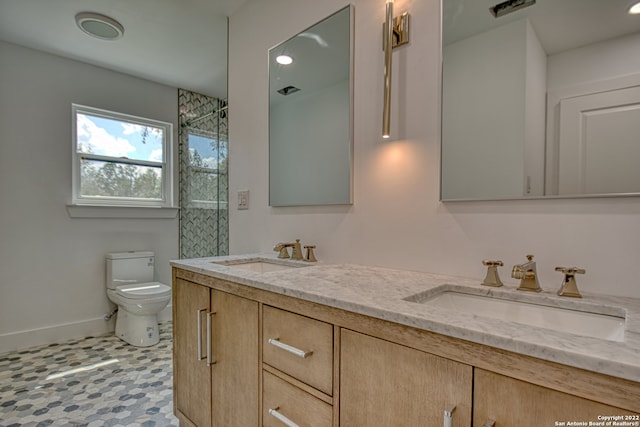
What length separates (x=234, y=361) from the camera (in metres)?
1.21

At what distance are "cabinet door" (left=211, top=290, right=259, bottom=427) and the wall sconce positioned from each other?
34.2 inches

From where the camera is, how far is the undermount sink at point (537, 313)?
0.77 m

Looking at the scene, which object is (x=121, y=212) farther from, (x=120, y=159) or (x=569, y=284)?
(x=569, y=284)

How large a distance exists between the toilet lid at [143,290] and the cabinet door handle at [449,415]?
2624mm

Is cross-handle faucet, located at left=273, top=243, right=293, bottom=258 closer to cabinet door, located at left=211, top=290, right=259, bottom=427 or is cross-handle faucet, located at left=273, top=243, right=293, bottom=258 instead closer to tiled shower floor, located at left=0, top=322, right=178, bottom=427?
cabinet door, located at left=211, top=290, right=259, bottom=427

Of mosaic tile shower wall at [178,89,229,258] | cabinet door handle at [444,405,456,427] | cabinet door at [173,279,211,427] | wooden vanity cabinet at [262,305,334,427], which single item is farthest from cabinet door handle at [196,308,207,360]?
mosaic tile shower wall at [178,89,229,258]

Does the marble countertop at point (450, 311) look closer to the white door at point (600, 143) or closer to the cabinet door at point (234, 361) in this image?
the cabinet door at point (234, 361)

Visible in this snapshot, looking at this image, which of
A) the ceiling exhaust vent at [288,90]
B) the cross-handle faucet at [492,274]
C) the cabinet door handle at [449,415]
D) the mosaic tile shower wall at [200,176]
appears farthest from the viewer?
the mosaic tile shower wall at [200,176]

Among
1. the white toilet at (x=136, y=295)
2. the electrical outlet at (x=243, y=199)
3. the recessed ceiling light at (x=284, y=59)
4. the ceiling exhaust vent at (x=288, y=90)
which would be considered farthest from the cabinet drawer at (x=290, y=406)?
the white toilet at (x=136, y=295)

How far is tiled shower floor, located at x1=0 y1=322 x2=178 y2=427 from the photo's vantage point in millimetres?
1723

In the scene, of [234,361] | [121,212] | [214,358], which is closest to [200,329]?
[214,358]

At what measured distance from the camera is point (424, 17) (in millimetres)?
1258

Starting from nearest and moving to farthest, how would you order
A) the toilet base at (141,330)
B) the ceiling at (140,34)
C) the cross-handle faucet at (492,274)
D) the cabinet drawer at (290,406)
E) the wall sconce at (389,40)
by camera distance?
the cabinet drawer at (290,406), the cross-handle faucet at (492,274), the wall sconce at (389,40), the ceiling at (140,34), the toilet base at (141,330)

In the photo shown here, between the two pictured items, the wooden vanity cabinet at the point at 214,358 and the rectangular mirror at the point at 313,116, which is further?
the rectangular mirror at the point at 313,116
